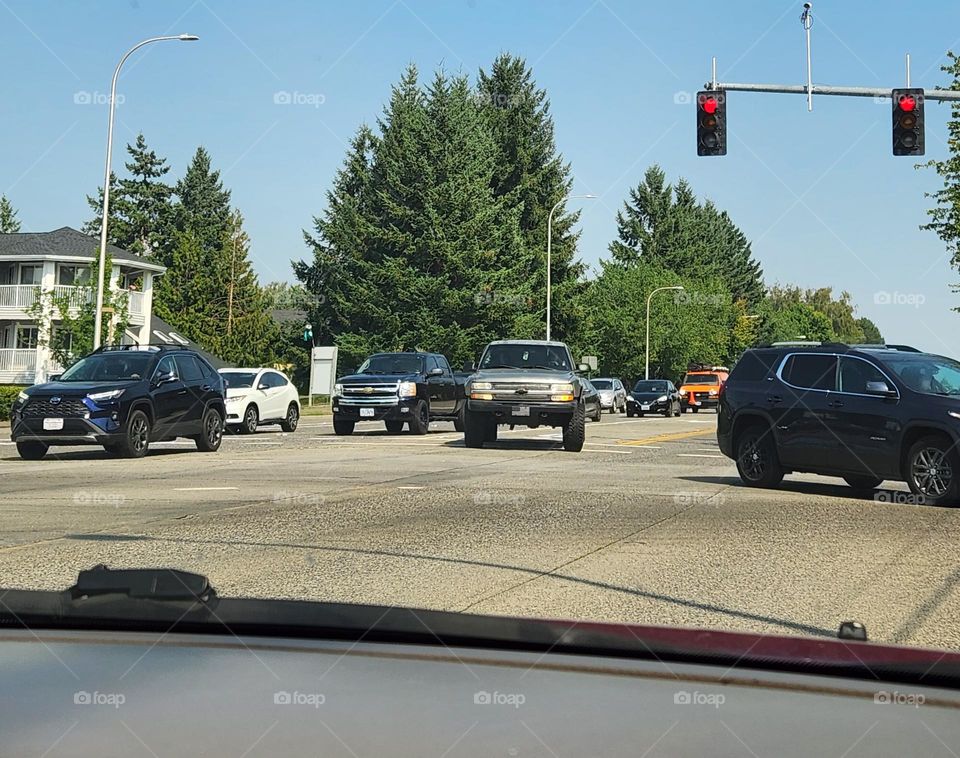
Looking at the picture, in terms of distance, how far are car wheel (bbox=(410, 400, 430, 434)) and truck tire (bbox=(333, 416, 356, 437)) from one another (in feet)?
4.91

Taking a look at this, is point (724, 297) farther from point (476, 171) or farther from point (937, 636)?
point (937, 636)

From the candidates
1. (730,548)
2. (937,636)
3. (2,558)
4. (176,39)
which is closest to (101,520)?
(2,558)

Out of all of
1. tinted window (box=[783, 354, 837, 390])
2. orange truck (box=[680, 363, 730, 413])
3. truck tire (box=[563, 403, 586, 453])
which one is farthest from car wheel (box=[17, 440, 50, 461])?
orange truck (box=[680, 363, 730, 413])

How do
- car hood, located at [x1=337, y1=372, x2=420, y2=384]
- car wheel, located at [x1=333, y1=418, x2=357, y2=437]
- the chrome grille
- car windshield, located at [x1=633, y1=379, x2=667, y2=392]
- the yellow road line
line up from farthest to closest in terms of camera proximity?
1. car windshield, located at [x1=633, y1=379, x2=667, y2=392]
2. car wheel, located at [x1=333, y1=418, x2=357, y2=437]
3. car hood, located at [x1=337, y1=372, x2=420, y2=384]
4. the yellow road line
5. the chrome grille

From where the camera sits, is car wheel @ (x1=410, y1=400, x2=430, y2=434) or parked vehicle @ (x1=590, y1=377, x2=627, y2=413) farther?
parked vehicle @ (x1=590, y1=377, x2=627, y2=413)

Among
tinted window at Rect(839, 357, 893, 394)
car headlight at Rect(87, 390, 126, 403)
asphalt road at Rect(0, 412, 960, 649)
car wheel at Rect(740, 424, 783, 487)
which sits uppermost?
tinted window at Rect(839, 357, 893, 394)

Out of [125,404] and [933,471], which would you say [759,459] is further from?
[125,404]

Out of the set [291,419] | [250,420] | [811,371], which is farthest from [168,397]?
[291,419]

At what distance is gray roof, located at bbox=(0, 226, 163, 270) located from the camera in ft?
195

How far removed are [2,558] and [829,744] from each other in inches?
292

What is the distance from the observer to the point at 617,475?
55.2 feet

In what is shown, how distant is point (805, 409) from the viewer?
1500 cm

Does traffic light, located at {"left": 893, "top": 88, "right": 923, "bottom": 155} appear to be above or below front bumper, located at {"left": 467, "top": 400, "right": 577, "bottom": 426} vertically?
above

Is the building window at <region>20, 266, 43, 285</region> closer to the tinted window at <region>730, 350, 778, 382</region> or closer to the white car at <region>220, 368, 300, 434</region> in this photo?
the white car at <region>220, 368, 300, 434</region>
